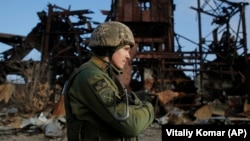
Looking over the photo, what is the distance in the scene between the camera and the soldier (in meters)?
2.02

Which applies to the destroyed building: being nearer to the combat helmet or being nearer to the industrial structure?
the industrial structure

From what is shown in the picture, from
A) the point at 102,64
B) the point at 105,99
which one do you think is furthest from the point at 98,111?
the point at 102,64

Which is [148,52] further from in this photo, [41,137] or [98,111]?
[98,111]

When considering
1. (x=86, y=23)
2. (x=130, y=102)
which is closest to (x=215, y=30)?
(x=86, y=23)

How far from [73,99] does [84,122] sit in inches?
6.2

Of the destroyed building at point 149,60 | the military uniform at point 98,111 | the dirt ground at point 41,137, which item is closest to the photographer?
the military uniform at point 98,111

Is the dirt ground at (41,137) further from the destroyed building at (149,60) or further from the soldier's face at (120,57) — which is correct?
the soldier's face at (120,57)

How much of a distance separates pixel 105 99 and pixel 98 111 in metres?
0.07

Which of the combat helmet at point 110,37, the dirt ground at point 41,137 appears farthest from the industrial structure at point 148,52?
the combat helmet at point 110,37

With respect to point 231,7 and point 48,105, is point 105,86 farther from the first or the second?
point 231,7

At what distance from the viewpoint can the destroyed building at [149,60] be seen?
17484mm

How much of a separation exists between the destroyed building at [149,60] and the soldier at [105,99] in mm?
13195

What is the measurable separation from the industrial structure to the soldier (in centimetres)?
1667

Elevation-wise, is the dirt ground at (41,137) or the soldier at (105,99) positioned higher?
the soldier at (105,99)
